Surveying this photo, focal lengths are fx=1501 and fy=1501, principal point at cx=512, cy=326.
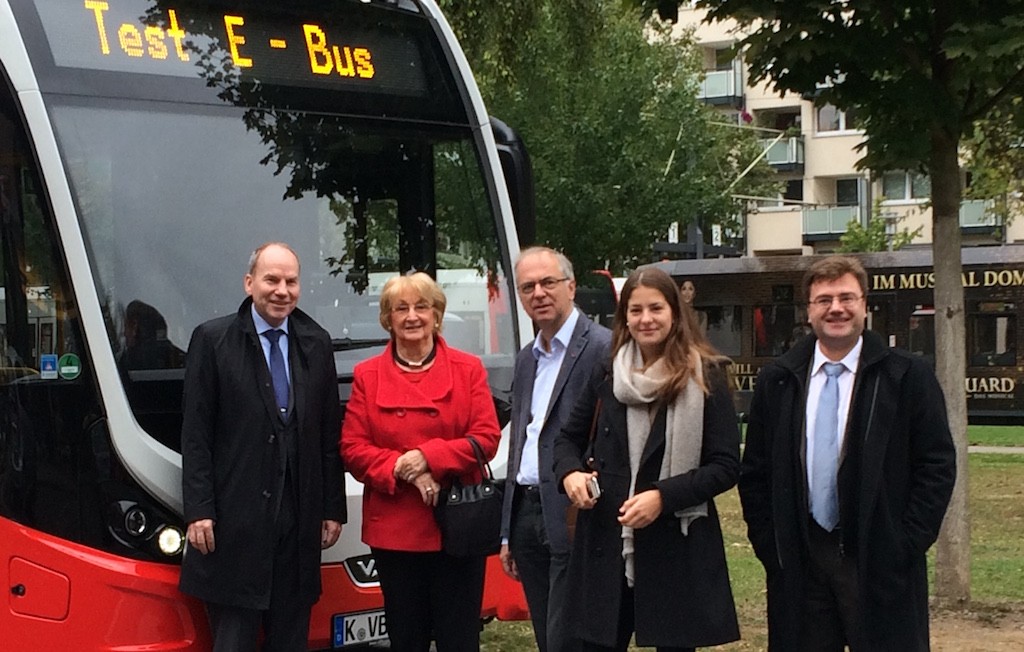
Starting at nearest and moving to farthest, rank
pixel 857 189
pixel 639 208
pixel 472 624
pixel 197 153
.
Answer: pixel 472 624
pixel 197 153
pixel 639 208
pixel 857 189

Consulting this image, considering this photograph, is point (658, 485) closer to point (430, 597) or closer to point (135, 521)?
point (430, 597)

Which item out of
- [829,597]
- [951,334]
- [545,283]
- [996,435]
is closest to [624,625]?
[829,597]

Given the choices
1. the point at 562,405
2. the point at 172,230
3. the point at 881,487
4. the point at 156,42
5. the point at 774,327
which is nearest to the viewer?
the point at 881,487

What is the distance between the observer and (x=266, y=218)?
242 inches

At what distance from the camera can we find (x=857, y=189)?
54.0m

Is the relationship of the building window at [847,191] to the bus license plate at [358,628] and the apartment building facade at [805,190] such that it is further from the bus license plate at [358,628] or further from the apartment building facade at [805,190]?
the bus license plate at [358,628]

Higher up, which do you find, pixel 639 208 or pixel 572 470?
pixel 639 208

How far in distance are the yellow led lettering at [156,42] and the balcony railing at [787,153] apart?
4826 cm

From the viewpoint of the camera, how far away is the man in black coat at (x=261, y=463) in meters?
5.24

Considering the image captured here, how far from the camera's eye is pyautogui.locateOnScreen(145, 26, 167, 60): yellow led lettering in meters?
6.07

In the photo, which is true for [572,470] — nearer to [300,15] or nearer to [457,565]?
[457,565]

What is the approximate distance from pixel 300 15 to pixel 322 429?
2023 millimetres

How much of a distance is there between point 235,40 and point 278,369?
1.63 meters

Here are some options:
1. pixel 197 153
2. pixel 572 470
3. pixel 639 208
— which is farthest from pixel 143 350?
pixel 639 208
